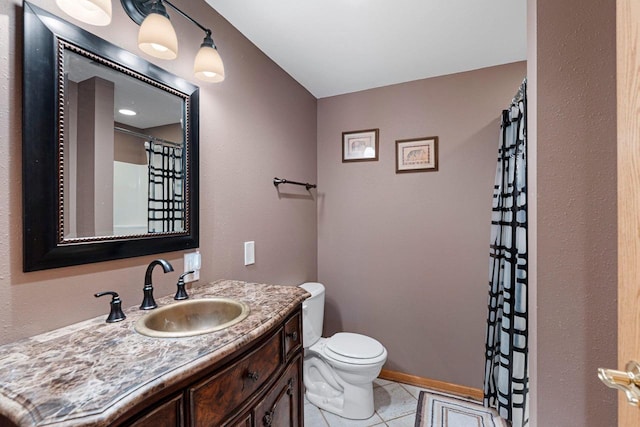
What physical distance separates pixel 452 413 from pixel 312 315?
111 centimetres

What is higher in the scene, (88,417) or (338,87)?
(338,87)

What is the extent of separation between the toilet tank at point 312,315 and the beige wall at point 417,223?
16.0 inches

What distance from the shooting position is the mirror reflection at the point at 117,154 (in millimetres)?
922

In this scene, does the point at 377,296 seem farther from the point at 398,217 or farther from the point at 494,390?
the point at 494,390

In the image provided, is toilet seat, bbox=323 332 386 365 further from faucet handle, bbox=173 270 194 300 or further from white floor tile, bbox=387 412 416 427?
faucet handle, bbox=173 270 194 300

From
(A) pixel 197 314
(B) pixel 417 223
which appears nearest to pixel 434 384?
(B) pixel 417 223

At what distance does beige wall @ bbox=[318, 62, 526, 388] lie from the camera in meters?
Result: 2.04

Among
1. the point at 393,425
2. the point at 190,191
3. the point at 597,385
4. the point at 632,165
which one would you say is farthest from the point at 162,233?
the point at 393,425

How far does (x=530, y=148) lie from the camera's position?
1.02 m

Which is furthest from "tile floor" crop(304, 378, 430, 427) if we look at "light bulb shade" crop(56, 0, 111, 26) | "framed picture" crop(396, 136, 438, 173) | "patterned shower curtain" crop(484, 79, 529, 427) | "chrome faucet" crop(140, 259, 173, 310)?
"light bulb shade" crop(56, 0, 111, 26)

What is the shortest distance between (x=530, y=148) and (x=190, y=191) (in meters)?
1.41

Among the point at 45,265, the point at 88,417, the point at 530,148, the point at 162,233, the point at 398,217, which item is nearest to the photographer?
the point at 88,417

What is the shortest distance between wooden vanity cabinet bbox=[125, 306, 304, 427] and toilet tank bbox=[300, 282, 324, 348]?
25.8 inches

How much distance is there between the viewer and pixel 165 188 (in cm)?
124
